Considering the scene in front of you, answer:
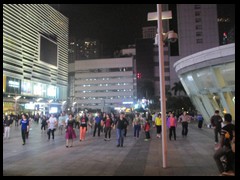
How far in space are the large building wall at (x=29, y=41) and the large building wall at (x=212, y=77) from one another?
88010 millimetres

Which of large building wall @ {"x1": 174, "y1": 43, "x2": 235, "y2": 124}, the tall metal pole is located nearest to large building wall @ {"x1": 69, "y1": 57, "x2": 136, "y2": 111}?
large building wall @ {"x1": 174, "y1": 43, "x2": 235, "y2": 124}

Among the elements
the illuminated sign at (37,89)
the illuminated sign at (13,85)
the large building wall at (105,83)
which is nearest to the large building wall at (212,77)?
the illuminated sign at (13,85)

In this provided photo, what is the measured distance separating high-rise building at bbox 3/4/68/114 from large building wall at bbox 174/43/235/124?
78.7 metres

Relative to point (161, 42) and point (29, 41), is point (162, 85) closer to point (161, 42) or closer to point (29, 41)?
point (161, 42)

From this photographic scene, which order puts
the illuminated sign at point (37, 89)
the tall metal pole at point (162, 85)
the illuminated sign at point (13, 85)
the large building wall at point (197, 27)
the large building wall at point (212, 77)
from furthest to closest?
the illuminated sign at point (37, 89), the large building wall at point (197, 27), the illuminated sign at point (13, 85), the large building wall at point (212, 77), the tall metal pole at point (162, 85)

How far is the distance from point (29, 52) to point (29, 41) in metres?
4.93

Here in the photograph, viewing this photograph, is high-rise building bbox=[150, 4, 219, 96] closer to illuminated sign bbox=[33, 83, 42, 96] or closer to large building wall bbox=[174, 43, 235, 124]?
illuminated sign bbox=[33, 83, 42, 96]

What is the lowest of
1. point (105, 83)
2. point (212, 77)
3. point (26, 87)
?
point (212, 77)

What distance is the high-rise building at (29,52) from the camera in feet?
343

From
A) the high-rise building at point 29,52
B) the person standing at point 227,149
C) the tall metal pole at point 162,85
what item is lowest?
the person standing at point 227,149

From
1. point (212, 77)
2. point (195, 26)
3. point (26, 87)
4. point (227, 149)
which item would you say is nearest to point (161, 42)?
point (227, 149)

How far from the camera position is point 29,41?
12188cm

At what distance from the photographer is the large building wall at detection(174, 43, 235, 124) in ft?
69.5

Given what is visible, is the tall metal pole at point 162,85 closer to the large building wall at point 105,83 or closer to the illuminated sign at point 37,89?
the large building wall at point 105,83
